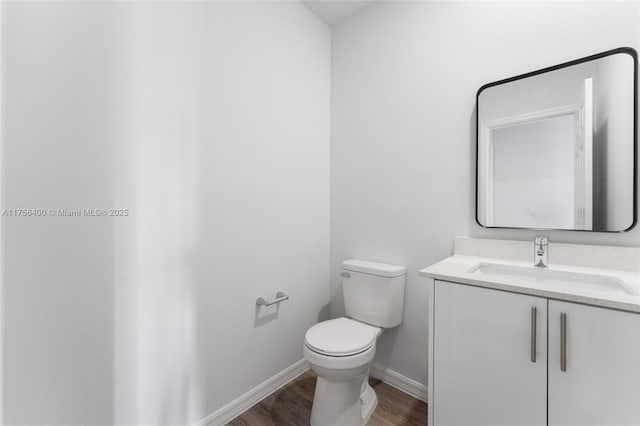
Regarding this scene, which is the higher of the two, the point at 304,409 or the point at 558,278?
the point at 558,278

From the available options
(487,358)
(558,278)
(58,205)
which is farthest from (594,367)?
(58,205)

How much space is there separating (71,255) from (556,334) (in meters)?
1.71

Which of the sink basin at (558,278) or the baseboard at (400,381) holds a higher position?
the sink basin at (558,278)

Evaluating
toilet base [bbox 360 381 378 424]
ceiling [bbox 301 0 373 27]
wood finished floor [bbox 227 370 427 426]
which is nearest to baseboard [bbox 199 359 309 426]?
wood finished floor [bbox 227 370 427 426]

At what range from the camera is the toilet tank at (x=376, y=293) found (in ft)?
5.35

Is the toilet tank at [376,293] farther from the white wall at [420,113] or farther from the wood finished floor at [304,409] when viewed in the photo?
the wood finished floor at [304,409]

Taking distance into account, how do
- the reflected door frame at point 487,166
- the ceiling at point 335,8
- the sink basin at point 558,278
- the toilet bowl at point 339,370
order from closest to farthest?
the sink basin at point 558,278 → the toilet bowl at point 339,370 → the reflected door frame at point 487,166 → the ceiling at point 335,8

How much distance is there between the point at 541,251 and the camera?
1.19 meters

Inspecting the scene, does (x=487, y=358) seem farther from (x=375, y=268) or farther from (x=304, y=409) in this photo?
(x=304, y=409)

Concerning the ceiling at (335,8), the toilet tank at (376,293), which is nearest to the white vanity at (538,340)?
the toilet tank at (376,293)

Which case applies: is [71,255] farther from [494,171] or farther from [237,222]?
[494,171]

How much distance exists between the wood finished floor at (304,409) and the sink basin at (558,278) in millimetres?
914

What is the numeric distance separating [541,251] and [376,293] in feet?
2.78

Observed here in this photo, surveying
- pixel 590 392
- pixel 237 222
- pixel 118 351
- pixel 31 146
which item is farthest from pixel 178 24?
pixel 590 392
